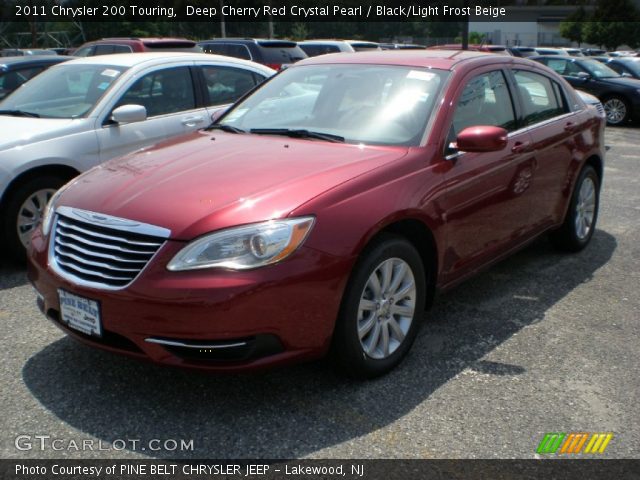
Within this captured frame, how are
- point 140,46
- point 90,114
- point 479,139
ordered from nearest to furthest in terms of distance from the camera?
point 479,139, point 90,114, point 140,46

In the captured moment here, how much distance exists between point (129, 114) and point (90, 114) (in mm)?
423

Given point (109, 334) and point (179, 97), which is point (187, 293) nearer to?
point (109, 334)

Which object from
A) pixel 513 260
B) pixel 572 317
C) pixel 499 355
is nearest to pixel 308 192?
pixel 499 355

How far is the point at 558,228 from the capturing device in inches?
219

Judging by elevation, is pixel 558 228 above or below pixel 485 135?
below

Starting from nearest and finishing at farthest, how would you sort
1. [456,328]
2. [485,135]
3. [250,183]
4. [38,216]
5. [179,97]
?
[250,183] < [485,135] < [456,328] < [38,216] < [179,97]

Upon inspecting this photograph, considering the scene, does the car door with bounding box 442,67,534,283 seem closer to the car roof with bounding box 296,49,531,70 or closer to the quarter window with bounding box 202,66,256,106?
the car roof with bounding box 296,49,531,70

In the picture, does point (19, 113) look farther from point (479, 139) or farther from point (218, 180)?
point (479, 139)

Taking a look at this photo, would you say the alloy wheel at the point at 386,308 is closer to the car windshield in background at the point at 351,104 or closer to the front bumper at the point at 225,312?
the front bumper at the point at 225,312

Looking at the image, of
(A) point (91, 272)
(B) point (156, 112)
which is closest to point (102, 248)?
(A) point (91, 272)

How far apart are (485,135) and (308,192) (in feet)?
3.84

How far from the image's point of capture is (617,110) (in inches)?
622

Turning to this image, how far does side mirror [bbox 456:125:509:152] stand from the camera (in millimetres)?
3811

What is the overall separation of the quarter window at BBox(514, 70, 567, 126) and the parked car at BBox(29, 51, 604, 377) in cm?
3
